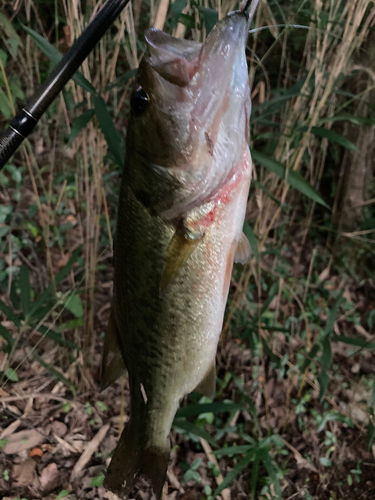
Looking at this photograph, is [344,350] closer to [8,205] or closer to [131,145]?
[131,145]

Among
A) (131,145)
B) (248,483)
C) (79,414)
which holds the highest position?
(131,145)

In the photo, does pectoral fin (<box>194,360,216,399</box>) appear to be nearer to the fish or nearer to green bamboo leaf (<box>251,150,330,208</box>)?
the fish

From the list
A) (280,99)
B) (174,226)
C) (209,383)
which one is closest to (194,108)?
(174,226)

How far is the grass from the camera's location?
107 centimetres

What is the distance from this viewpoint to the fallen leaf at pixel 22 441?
4.61 ft

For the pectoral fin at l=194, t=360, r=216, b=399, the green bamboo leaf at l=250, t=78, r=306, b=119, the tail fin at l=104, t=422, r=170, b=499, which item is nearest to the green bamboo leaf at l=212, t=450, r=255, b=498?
the tail fin at l=104, t=422, r=170, b=499

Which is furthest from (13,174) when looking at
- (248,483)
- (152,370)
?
(248,483)

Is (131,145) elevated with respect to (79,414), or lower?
elevated

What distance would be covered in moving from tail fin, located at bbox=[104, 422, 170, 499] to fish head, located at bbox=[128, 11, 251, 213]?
65 centimetres

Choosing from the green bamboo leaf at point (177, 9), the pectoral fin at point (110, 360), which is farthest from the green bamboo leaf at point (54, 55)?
the pectoral fin at point (110, 360)

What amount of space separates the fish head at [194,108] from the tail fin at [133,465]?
655 mm

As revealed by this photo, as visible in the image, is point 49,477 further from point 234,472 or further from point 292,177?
point 292,177

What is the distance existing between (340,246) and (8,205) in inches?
94.8

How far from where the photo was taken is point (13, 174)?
7.40 ft
